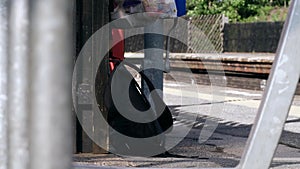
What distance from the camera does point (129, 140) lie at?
471cm

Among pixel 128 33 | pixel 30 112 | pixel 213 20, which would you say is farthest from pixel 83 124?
pixel 213 20

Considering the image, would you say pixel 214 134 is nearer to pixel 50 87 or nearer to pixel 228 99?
pixel 228 99

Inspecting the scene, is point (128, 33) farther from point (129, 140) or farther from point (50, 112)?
point (50, 112)

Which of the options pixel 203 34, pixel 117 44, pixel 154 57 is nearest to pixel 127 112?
pixel 117 44

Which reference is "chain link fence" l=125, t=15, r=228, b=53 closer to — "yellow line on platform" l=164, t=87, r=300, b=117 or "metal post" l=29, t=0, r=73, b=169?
"yellow line on platform" l=164, t=87, r=300, b=117

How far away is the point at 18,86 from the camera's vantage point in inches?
27.5

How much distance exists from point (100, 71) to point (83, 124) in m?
0.37

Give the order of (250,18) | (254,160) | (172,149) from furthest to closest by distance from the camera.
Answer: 1. (250,18)
2. (172,149)
3. (254,160)

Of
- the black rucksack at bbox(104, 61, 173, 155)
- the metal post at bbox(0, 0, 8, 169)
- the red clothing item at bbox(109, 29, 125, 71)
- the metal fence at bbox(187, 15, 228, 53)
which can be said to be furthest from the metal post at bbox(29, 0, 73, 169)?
the metal fence at bbox(187, 15, 228, 53)

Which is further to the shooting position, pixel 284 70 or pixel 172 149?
pixel 172 149

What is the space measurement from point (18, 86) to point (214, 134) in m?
6.10

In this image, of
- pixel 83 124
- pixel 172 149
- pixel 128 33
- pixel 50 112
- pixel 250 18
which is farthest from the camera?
pixel 250 18

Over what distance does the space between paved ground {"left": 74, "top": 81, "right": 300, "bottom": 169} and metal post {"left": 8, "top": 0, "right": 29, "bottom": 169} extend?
82 centimetres

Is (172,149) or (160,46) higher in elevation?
(160,46)
